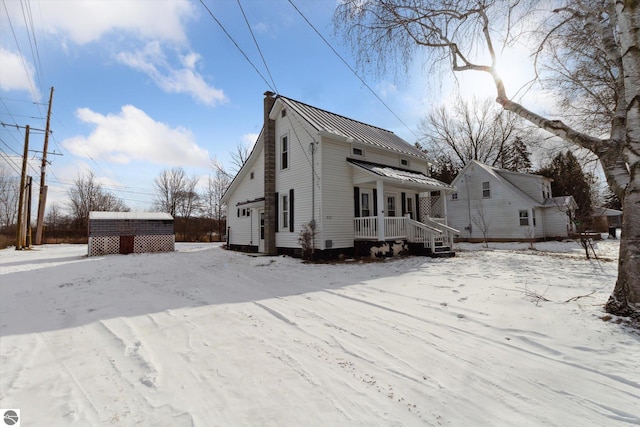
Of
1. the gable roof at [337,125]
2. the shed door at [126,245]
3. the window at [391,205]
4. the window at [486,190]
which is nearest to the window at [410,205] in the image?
the window at [391,205]

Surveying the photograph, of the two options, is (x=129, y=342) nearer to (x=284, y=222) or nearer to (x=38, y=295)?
(x=38, y=295)

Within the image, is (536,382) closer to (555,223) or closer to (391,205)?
(391,205)

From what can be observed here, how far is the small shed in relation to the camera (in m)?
15.6

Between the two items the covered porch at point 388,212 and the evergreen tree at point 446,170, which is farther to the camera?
the evergreen tree at point 446,170

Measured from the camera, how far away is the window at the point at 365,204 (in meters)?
13.7

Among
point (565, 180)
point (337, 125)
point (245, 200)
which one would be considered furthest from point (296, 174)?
point (565, 180)

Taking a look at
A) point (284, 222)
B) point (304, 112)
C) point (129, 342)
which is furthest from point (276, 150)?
point (129, 342)

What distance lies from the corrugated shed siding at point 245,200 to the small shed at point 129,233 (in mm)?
3687

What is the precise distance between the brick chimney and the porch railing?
13.1ft

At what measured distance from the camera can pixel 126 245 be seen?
16.4m

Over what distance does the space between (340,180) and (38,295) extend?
9926mm

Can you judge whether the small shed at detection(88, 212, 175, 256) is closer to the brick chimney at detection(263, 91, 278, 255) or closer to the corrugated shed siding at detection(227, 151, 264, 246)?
the corrugated shed siding at detection(227, 151, 264, 246)

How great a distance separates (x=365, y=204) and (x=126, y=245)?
43.8ft

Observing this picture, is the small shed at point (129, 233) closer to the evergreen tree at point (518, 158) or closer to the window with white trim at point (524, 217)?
the window with white trim at point (524, 217)
